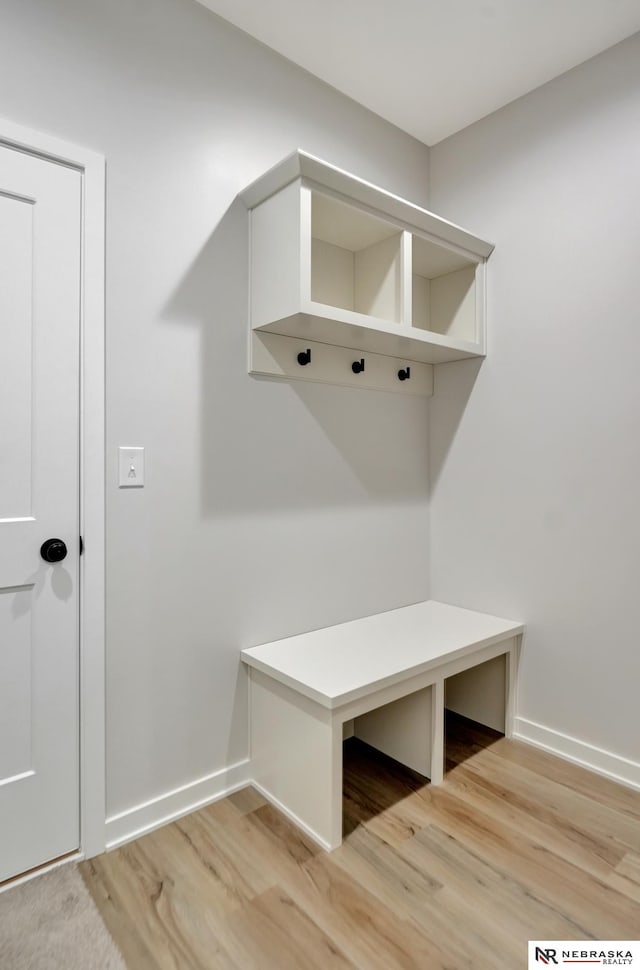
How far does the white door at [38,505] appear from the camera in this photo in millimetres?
1409

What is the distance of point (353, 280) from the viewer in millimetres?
2234

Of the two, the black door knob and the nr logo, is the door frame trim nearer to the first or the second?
the black door knob

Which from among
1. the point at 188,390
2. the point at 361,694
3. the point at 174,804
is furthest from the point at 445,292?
the point at 174,804

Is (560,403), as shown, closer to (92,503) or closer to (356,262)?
(356,262)

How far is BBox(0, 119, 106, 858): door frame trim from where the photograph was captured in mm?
1514

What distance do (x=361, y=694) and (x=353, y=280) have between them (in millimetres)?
1601

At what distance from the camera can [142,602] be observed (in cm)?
165

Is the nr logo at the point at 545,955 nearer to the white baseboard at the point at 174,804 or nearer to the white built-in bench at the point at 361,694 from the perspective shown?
the white built-in bench at the point at 361,694

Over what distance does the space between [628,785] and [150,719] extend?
1.65 meters

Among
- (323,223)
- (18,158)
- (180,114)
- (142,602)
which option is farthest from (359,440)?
(18,158)

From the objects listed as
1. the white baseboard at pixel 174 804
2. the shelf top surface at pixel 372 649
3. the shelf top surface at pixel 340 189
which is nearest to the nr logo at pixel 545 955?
the shelf top surface at pixel 372 649

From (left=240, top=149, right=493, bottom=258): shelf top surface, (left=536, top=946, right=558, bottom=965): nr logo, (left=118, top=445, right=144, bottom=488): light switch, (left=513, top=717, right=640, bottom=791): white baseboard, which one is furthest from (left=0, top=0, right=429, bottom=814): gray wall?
(left=536, top=946, right=558, bottom=965): nr logo

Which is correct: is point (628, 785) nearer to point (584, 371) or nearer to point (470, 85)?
point (584, 371)

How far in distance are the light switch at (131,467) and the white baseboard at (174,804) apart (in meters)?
0.98
